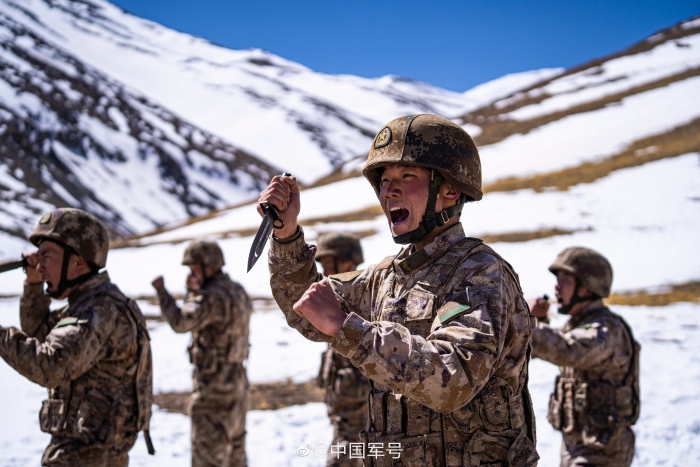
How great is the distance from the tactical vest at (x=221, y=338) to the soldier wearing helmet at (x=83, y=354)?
10.8 feet

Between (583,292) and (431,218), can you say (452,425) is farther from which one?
(583,292)

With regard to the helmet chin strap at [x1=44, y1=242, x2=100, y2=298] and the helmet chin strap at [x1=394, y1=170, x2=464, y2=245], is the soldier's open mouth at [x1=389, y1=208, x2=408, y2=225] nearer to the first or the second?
the helmet chin strap at [x1=394, y1=170, x2=464, y2=245]

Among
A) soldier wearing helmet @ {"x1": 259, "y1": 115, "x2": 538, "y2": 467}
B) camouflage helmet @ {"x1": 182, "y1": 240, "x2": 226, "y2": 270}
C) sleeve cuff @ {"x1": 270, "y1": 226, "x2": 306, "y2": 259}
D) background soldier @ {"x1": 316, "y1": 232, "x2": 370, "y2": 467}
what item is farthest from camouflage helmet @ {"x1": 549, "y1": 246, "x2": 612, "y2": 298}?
camouflage helmet @ {"x1": 182, "y1": 240, "x2": 226, "y2": 270}

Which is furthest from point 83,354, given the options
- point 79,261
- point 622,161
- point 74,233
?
point 622,161

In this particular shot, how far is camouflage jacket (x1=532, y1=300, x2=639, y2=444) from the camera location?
6.62m

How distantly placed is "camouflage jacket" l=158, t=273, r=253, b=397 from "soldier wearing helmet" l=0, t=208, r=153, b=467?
3237 millimetres

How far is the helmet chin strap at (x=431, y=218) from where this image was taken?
3.52 metres

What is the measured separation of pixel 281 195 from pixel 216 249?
638cm

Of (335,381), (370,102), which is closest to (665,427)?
(335,381)

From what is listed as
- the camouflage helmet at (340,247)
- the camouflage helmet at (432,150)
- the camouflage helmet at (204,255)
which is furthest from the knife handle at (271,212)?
the camouflage helmet at (204,255)

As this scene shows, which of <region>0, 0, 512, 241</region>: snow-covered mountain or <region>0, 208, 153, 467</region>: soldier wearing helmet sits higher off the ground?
<region>0, 0, 512, 241</region>: snow-covered mountain

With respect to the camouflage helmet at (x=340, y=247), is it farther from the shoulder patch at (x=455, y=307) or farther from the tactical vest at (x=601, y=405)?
the shoulder patch at (x=455, y=307)

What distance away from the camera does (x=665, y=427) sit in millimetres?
10203

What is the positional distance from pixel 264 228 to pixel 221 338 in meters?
6.37
